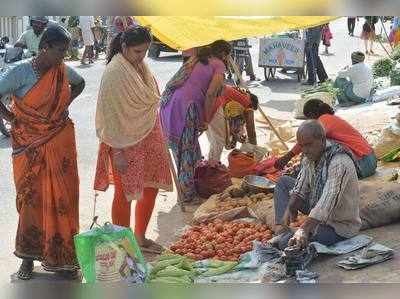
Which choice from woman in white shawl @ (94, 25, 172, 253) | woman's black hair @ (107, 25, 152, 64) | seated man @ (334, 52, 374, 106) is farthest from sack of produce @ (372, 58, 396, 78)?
woman's black hair @ (107, 25, 152, 64)

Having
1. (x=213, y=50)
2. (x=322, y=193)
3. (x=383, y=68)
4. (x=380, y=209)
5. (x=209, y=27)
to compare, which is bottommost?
(x=383, y=68)

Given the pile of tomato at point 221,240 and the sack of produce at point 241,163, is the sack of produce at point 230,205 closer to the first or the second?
the pile of tomato at point 221,240

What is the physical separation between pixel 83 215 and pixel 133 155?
1462 millimetres

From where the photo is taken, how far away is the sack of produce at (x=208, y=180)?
6082 millimetres

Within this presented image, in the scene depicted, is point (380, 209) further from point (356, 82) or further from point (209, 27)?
point (356, 82)

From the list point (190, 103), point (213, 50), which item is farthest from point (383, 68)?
point (190, 103)

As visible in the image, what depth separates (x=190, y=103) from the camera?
19.4 ft

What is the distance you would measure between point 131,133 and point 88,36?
1286 cm

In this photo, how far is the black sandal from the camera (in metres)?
4.27

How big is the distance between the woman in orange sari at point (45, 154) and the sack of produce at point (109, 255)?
25.3 inches

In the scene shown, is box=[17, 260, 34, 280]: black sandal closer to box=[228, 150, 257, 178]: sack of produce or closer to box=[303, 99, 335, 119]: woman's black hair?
box=[303, 99, 335, 119]: woman's black hair

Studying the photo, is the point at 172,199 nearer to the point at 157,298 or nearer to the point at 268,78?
the point at 157,298

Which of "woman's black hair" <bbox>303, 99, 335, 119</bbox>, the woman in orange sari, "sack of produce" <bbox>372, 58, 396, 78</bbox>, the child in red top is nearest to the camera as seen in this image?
the woman in orange sari

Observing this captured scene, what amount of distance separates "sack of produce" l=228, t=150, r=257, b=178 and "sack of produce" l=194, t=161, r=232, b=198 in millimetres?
434
